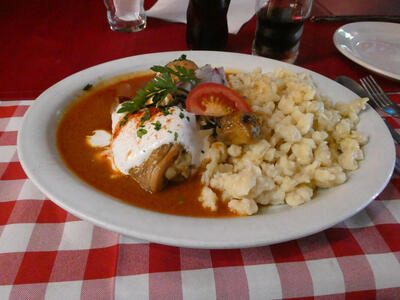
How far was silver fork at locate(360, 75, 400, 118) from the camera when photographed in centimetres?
225

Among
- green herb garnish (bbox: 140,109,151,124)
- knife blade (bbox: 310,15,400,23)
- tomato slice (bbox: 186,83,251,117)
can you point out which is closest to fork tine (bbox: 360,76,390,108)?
tomato slice (bbox: 186,83,251,117)

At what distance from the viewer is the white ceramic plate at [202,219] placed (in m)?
1.21

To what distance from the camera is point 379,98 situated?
2.32 metres

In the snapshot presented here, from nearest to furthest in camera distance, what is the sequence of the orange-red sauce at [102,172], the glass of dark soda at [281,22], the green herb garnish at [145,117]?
the orange-red sauce at [102,172] → the green herb garnish at [145,117] → the glass of dark soda at [281,22]

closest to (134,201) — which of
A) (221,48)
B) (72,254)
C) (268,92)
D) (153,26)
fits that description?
(72,254)

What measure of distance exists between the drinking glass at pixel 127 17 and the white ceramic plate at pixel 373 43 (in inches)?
75.2

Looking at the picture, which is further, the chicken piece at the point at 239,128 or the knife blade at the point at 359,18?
the knife blade at the point at 359,18

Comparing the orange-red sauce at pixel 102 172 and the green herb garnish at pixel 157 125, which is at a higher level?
the green herb garnish at pixel 157 125

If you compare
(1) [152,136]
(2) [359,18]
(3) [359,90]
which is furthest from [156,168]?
(2) [359,18]

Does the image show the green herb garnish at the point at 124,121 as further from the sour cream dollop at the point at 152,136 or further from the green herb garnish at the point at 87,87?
the green herb garnish at the point at 87,87

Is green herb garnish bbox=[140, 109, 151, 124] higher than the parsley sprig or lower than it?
lower

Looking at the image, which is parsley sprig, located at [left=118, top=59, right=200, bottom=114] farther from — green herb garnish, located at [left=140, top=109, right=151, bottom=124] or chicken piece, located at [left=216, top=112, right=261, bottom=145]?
chicken piece, located at [left=216, top=112, right=261, bottom=145]

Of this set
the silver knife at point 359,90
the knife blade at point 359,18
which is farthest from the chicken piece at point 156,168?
the knife blade at point 359,18

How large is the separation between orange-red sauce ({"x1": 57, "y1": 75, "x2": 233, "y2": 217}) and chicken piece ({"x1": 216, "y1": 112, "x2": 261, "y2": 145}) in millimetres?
275
